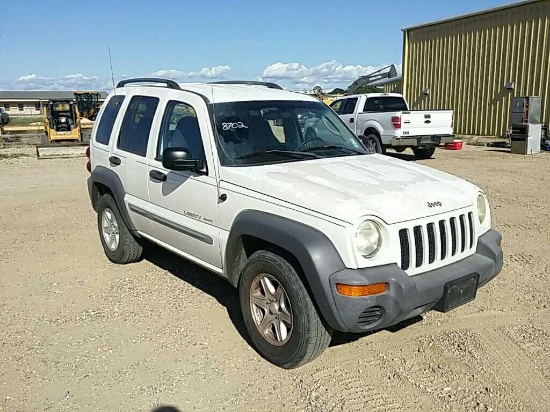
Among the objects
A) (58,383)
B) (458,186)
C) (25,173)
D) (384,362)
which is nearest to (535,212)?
(458,186)

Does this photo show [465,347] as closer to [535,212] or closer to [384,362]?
[384,362]

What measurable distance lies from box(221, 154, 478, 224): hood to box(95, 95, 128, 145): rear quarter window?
2.30m

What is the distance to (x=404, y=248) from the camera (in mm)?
3371

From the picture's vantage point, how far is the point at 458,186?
3979mm

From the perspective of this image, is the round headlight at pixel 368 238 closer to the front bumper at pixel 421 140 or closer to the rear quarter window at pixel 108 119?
the rear quarter window at pixel 108 119

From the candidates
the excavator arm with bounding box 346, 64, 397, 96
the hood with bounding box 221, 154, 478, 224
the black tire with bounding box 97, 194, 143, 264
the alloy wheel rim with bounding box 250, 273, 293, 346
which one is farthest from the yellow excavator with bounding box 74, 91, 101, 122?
the alloy wheel rim with bounding box 250, 273, 293, 346

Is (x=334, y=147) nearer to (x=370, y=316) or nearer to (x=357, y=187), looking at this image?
(x=357, y=187)

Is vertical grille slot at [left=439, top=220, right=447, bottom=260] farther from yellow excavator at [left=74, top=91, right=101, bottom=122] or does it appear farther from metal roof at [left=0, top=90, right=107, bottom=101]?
metal roof at [left=0, top=90, right=107, bottom=101]

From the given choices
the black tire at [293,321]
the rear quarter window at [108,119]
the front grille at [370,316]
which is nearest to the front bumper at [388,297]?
the front grille at [370,316]

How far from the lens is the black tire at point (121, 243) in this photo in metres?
5.70

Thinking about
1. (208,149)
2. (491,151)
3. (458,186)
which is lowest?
(491,151)

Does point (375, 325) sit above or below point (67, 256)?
above

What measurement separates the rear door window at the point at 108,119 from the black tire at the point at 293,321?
2.85 meters

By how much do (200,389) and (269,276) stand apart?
86 centimetres
